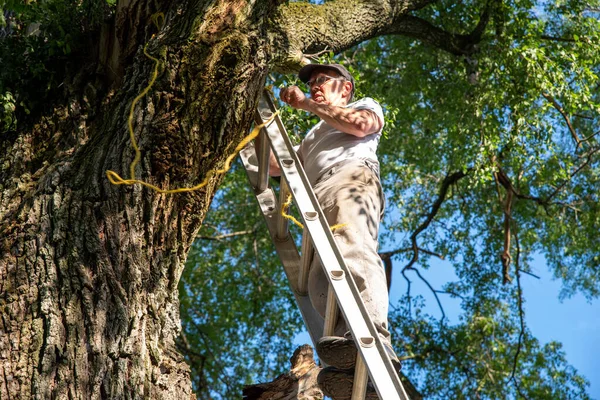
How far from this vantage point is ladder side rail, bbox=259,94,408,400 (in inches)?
117

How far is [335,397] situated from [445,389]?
24.9 feet

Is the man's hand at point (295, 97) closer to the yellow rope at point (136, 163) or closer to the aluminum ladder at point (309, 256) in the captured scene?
the aluminum ladder at point (309, 256)

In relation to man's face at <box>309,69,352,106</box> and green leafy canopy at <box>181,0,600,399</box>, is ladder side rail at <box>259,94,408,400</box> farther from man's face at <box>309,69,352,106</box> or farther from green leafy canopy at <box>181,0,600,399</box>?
green leafy canopy at <box>181,0,600,399</box>

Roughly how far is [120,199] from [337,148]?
53.0 inches

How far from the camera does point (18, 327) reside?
298 cm

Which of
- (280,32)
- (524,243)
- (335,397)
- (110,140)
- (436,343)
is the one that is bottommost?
(335,397)

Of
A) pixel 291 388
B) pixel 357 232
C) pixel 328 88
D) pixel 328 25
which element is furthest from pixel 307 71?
pixel 291 388

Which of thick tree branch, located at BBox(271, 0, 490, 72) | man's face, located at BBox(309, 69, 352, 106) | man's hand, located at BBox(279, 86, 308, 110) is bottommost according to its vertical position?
man's hand, located at BBox(279, 86, 308, 110)

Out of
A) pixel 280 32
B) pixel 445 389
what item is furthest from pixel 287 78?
pixel 445 389

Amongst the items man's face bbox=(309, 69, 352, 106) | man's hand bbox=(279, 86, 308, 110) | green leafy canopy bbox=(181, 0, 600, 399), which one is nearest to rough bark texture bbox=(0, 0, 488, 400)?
man's hand bbox=(279, 86, 308, 110)

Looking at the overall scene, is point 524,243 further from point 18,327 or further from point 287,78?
point 18,327

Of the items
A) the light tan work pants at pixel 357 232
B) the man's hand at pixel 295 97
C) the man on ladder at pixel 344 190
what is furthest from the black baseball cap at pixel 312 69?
the light tan work pants at pixel 357 232

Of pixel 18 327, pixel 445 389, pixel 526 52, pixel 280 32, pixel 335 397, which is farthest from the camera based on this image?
pixel 445 389

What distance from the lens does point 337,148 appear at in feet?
14.1
